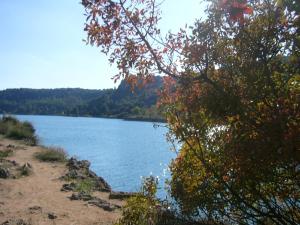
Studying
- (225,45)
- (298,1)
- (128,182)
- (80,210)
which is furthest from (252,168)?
(128,182)

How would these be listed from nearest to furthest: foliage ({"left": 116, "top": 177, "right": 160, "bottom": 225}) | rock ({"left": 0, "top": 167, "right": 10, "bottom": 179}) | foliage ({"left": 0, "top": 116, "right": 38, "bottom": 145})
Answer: foliage ({"left": 116, "top": 177, "right": 160, "bottom": 225})
rock ({"left": 0, "top": 167, "right": 10, "bottom": 179})
foliage ({"left": 0, "top": 116, "right": 38, "bottom": 145})

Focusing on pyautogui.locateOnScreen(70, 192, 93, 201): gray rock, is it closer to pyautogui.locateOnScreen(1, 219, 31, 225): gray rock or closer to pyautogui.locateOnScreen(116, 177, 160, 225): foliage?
pyautogui.locateOnScreen(1, 219, 31, 225): gray rock

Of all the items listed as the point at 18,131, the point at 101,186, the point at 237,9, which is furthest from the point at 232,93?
the point at 18,131

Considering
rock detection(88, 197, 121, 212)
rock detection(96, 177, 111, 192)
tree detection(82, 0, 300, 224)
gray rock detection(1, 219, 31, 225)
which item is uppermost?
tree detection(82, 0, 300, 224)

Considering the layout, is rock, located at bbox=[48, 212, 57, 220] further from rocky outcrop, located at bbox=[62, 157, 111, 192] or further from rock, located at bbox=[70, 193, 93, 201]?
rocky outcrop, located at bbox=[62, 157, 111, 192]

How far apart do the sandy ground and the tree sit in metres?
7.46

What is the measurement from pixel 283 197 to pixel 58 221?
8.37m

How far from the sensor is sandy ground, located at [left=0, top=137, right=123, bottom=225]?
12.3 metres

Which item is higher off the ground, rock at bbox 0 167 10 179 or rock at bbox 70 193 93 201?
rock at bbox 0 167 10 179

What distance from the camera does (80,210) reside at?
13594mm

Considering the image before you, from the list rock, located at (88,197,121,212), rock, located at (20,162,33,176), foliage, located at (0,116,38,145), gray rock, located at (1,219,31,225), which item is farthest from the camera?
foliage, located at (0,116,38,145)

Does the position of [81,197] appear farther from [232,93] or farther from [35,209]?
[232,93]

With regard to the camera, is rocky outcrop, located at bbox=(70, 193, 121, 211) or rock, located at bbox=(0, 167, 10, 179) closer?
rocky outcrop, located at bbox=(70, 193, 121, 211)

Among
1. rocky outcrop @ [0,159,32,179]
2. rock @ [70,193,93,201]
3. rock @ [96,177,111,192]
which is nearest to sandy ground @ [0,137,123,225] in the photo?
rock @ [70,193,93,201]
